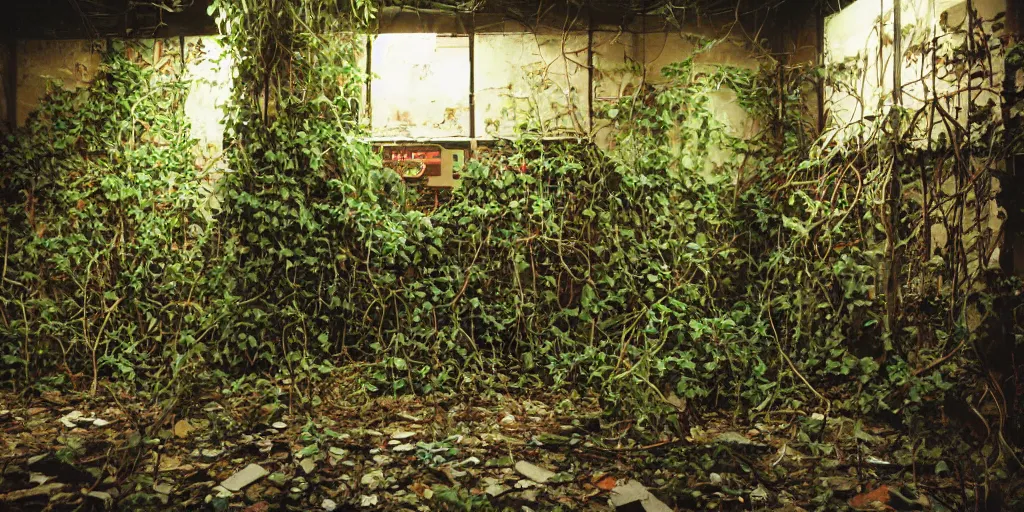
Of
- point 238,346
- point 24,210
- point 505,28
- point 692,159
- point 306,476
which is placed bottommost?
point 306,476

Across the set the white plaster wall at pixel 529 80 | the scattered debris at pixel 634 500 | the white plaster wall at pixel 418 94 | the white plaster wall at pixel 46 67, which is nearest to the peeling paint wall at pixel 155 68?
the white plaster wall at pixel 46 67

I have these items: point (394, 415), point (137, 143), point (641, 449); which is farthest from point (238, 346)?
point (641, 449)

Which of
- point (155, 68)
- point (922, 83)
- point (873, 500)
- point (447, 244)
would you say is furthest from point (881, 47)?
point (155, 68)

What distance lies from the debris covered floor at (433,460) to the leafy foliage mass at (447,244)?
330mm

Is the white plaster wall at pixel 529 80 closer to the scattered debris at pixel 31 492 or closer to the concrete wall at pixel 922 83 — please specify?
the concrete wall at pixel 922 83

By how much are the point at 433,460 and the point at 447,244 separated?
6.00 feet

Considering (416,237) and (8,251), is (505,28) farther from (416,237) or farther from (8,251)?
(8,251)

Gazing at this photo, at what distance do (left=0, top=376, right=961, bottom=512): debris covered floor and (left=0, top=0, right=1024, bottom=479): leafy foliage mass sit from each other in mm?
330

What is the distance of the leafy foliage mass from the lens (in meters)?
4.12

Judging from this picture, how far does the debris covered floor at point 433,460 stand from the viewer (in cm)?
288

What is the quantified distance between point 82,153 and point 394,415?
3.48 metres

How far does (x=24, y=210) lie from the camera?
15.8 ft

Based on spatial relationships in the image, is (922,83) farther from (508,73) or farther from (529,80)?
(508,73)

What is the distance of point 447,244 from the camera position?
15.4 ft
